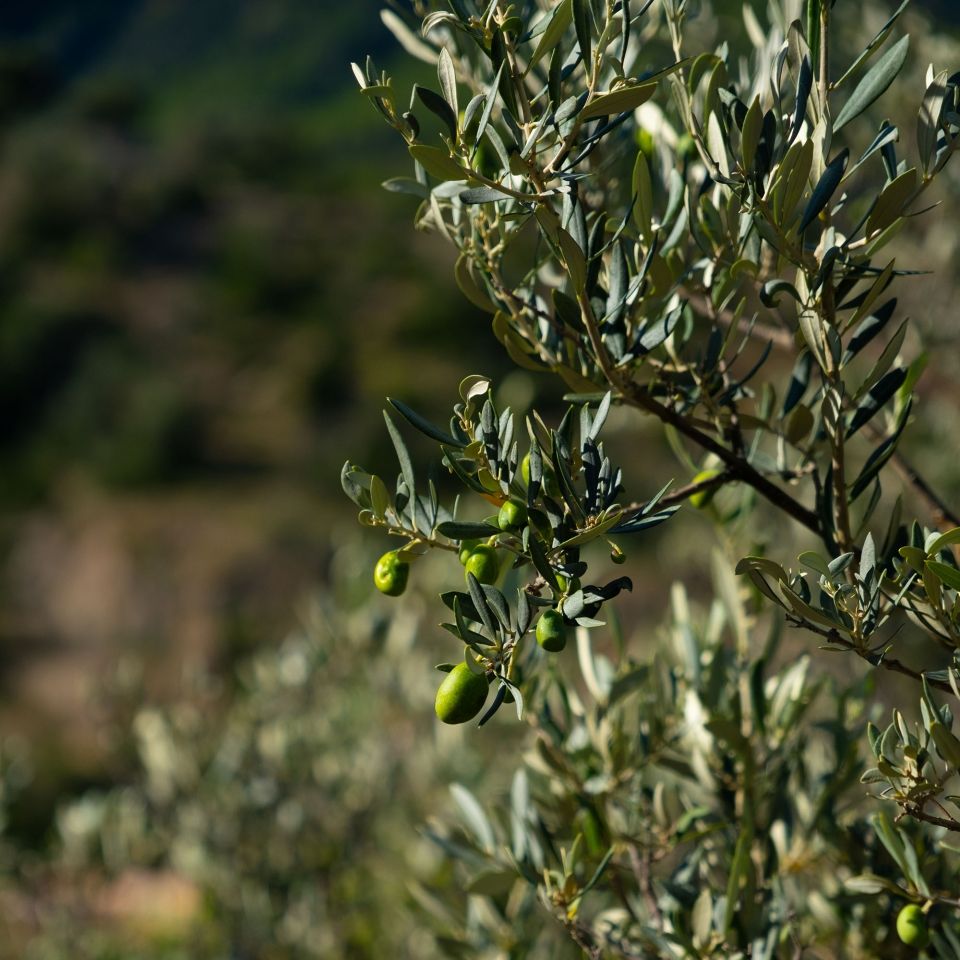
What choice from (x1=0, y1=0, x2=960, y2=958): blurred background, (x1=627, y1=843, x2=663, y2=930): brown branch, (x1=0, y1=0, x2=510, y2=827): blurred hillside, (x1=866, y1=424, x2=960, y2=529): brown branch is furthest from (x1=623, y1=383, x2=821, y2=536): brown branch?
(x1=0, y1=0, x2=510, y2=827): blurred hillside

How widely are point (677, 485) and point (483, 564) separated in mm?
329

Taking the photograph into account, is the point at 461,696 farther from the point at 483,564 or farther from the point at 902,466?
the point at 902,466

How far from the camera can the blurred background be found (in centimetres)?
255

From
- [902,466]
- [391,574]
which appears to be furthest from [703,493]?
[391,574]

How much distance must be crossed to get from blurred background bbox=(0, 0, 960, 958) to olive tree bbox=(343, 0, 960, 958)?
0.26 metres

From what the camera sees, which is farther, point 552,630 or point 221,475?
point 221,475

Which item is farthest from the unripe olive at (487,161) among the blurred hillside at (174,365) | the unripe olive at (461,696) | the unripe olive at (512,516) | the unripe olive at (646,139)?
the blurred hillside at (174,365)

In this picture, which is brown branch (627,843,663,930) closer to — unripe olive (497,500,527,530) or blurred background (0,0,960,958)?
blurred background (0,0,960,958)

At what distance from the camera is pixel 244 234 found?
2030 cm

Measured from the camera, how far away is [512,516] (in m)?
0.68

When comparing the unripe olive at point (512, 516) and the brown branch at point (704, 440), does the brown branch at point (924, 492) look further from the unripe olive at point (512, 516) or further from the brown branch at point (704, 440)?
the unripe olive at point (512, 516)

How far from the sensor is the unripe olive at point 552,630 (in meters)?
0.65

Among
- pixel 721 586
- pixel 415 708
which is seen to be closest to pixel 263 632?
pixel 415 708

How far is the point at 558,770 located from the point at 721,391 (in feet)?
1.52
